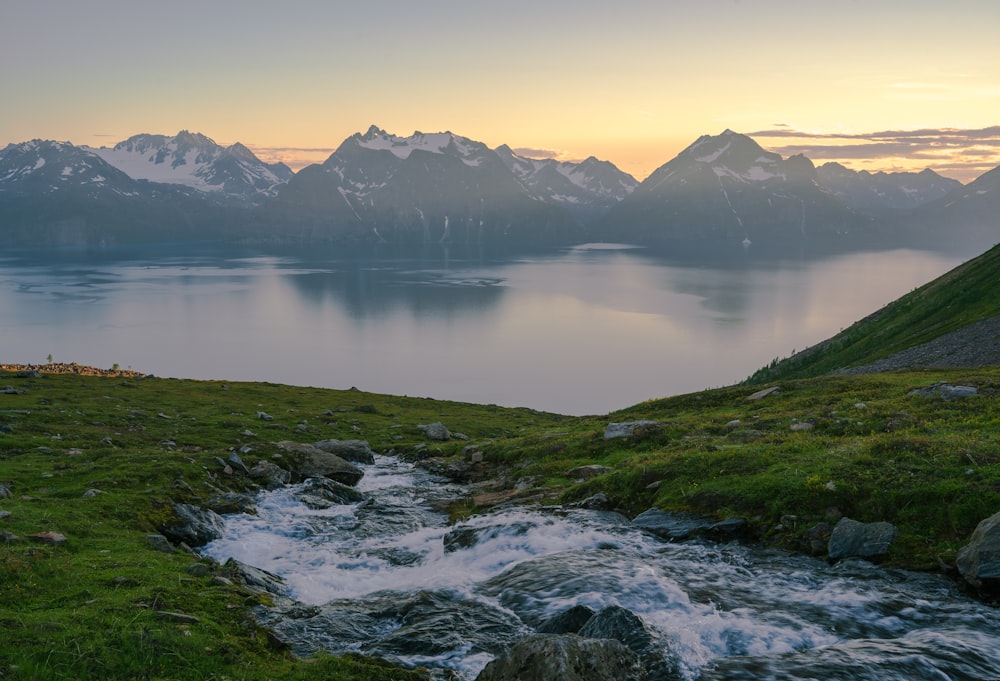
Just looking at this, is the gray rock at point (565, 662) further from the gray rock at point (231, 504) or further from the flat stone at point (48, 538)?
the gray rock at point (231, 504)

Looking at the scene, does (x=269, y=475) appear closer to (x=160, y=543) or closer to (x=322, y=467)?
(x=322, y=467)

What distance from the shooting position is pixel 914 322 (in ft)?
184

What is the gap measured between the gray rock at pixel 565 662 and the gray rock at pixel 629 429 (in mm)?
18916

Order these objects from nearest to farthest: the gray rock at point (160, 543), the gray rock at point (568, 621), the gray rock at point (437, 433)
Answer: the gray rock at point (568, 621), the gray rock at point (160, 543), the gray rock at point (437, 433)

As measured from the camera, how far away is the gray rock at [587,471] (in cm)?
2778

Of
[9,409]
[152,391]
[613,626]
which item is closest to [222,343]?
[152,391]

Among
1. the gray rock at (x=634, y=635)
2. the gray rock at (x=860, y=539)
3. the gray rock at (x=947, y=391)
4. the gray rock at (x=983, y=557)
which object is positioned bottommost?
the gray rock at (x=634, y=635)

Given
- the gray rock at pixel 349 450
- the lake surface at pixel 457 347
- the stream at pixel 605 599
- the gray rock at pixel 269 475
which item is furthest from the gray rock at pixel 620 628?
the lake surface at pixel 457 347

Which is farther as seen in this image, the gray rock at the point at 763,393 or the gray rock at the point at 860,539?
the gray rock at the point at 763,393

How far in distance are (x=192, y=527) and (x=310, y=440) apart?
18.3 meters

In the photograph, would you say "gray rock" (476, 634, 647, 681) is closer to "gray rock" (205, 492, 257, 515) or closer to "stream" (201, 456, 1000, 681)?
"stream" (201, 456, 1000, 681)

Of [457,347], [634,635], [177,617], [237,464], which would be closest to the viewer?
[177,617]

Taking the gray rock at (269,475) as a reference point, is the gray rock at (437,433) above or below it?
below

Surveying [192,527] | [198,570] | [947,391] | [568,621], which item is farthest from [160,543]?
[947,391]
